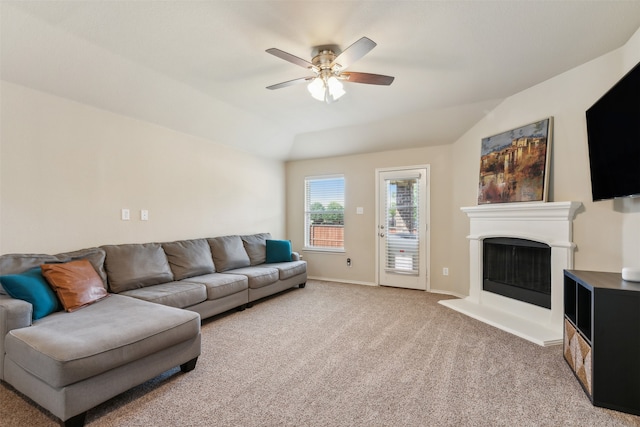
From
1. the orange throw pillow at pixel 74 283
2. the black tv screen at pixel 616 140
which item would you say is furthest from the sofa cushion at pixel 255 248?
the black tv screen at pixel 616 140

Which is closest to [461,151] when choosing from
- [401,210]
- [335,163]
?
[401,210]

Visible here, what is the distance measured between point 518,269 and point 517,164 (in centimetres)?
121

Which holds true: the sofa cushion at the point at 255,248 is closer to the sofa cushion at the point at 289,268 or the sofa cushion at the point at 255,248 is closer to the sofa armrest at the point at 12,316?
the sofa cushion at the point at 289,268

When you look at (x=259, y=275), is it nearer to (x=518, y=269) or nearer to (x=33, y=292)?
(x=33, y=292)

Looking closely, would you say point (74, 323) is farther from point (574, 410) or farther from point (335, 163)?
point (335, 163)

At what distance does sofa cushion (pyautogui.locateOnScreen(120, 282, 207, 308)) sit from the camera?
2.83 meters

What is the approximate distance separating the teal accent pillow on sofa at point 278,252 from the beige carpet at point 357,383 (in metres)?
1.58

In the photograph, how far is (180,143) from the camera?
13.4ft

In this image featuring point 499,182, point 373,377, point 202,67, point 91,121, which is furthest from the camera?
point 499,182

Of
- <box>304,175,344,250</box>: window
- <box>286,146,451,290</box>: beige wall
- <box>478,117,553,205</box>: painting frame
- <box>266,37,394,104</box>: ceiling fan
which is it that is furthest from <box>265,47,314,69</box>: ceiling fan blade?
<box>304,175,344,250</box>: window

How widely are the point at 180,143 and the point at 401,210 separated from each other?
11.4 ft

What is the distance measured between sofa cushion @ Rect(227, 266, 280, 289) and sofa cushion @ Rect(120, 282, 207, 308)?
2.41 ft

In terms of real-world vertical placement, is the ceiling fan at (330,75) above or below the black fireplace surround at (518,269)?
above

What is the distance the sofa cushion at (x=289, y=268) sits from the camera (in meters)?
4.46
